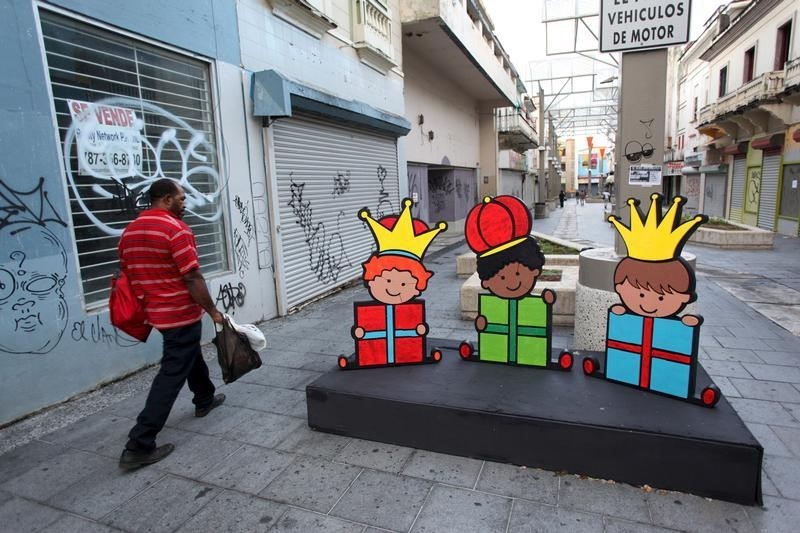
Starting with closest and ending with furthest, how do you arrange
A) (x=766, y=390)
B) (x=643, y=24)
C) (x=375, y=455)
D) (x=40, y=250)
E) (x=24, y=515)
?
1. (x=24, y=515)
2. (x=375, y=455)
3. (x=40, y=250)
4. (x=766, y=390)
5. (x=643, y=24)

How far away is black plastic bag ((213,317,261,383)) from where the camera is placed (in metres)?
3.38

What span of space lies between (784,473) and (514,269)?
196 centimetres

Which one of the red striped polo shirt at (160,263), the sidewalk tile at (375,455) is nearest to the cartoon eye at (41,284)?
the red striped polo shirt at (160,263)

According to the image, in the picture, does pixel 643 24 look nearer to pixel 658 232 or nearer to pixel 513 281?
pixel 658 232

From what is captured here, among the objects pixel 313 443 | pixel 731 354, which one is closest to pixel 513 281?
pixel 313 443

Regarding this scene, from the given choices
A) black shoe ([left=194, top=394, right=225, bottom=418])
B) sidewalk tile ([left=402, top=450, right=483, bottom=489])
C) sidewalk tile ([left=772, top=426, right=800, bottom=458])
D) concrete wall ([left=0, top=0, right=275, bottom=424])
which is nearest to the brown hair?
sidewalk tile ([left=772, top=426, right=800, bottom=458])

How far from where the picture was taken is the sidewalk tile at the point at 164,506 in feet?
8.46

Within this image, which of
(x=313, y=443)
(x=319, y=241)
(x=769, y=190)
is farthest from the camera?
(x=769, y=190)

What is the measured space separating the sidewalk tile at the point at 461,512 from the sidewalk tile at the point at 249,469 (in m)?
1.00

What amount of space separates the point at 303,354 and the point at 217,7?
4.09m

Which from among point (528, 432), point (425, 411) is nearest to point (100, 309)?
point (425, 411)

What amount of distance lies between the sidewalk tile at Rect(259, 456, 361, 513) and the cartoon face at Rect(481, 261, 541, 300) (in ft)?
5.02

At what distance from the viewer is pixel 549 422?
9.12 feet

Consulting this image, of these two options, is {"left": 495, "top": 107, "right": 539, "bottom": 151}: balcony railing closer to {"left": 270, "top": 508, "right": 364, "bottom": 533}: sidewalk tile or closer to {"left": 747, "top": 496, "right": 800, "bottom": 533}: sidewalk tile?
{"left": 747, "top": 496, "right": 800, "bottom": 533}: sidewalk tile
